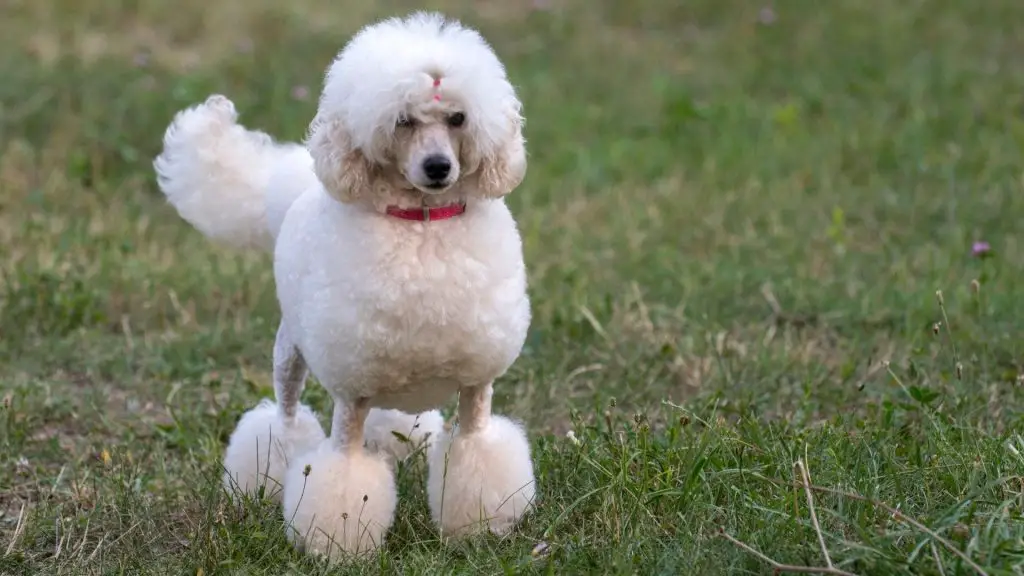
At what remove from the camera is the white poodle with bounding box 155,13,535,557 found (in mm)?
2951

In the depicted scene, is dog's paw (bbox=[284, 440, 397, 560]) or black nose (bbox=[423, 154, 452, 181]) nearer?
black nose (bbox=[423, 154, 452, 181])

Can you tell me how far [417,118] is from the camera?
2.96 meters

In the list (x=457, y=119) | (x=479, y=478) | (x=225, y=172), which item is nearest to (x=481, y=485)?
(x=479, y=478)

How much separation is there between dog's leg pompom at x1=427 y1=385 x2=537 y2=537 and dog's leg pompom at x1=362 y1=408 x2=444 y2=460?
1.44 feet

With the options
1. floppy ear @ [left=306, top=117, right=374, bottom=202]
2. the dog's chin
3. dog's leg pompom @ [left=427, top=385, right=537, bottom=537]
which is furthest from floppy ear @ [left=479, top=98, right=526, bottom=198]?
dog's leg pompom @ [left=427, top=385, right=537, bottom=537]

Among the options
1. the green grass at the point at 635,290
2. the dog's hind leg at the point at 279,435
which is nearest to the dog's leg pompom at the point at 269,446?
the dog's hind leg at the point at 279,435

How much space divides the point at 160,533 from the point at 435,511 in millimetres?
694

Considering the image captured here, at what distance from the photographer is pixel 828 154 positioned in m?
7.32

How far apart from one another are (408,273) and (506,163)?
0.34 metres

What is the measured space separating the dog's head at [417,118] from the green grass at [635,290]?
831mm

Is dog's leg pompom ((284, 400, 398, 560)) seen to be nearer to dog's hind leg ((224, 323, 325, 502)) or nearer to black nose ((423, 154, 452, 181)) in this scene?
dog's hind leg ((224, 323, 325, 502))

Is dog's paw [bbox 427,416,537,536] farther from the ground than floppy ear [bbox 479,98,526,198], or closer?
closer

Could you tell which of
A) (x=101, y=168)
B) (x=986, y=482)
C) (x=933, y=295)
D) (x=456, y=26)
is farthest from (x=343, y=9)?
(x=986, y=482)

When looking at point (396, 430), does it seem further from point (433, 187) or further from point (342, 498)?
point (433, 187)
